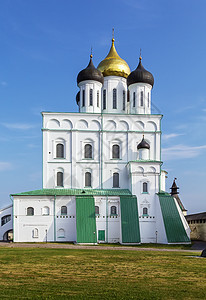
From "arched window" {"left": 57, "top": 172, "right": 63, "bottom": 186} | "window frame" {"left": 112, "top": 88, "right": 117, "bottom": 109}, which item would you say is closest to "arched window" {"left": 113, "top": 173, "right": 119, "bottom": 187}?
"arched window" {"left": 57, "top": 172, "right": 63, "bottom": 186}

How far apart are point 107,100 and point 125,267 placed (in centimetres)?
2282

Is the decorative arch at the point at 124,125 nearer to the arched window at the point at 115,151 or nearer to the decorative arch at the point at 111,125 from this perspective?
the decorative arch at the point at 111,125

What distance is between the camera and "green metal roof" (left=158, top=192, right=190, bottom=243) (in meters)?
25.2

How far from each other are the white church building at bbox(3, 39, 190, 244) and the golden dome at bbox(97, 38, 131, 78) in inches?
2.8

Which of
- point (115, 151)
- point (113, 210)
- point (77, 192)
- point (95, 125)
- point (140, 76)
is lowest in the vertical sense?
point (113, 210)

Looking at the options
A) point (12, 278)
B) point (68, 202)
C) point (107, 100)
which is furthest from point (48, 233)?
point (12, 278)

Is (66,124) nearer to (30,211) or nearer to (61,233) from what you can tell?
(30,211)

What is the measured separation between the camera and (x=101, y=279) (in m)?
9.73

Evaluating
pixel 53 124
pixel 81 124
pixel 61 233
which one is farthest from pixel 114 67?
pixel 61 233

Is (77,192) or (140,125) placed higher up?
(140,125)

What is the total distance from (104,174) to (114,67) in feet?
38.7

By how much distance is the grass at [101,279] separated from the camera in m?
7.80

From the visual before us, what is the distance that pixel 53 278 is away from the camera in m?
9.77

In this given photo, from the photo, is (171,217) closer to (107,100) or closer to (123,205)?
(123,205)
